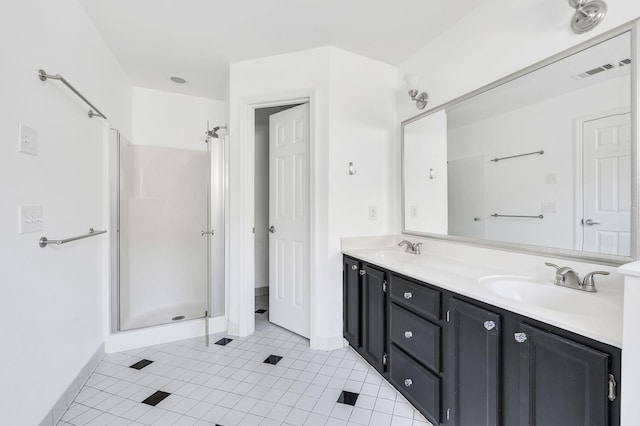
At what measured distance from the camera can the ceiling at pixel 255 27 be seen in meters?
1.81

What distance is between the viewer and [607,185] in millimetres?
1209

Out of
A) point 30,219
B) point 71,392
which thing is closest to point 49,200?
point 30,219

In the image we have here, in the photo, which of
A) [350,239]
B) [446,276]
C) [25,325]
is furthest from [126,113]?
[446,276]

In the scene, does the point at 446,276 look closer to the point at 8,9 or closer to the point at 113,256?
the point at 8,9

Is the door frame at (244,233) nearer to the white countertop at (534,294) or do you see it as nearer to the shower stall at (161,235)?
the shower stall at (161,235)

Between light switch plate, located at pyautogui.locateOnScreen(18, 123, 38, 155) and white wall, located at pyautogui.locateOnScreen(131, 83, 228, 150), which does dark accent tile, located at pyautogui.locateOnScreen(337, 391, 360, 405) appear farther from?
white wall, located at pyautogui.locateOnScreen(131, 83, 228, 150)

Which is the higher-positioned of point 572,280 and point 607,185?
point 607,185

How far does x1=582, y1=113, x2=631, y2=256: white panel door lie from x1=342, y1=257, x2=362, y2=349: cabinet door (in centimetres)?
130

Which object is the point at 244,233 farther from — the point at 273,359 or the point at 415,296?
the point at 415,296

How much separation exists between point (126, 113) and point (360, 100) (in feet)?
7.48

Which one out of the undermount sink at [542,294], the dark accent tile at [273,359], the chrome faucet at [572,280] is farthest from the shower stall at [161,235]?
the chrome faucet at [572,280]

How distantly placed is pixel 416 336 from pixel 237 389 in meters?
1.17

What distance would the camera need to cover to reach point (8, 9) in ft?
3.88

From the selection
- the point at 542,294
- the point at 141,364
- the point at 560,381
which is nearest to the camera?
the point at 560,381
